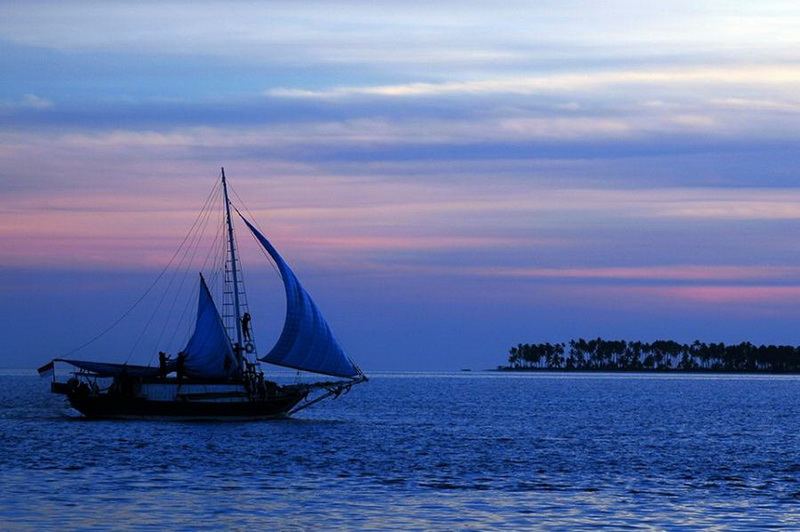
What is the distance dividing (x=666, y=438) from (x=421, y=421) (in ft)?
83.9

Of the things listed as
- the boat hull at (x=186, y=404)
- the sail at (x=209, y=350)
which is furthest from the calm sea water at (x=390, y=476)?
the sail at (x=209, y=350)

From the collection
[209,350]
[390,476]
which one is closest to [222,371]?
[209,350]

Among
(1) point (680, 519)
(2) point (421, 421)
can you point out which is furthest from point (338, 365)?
(1) point (680, 519)

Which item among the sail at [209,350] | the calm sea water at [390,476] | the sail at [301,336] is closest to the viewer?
the calm sea water at [390,476]

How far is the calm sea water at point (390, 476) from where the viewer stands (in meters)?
40.0

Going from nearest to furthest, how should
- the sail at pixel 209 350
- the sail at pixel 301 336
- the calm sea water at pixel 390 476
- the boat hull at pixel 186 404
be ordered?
the calm sea water at pixel 390 476, the sail at pixel 301 336, the boat hull at pixel 186 404, the sail at pixel 209 350

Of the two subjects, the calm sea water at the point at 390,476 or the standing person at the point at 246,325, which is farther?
the standing person at the point at 246,325

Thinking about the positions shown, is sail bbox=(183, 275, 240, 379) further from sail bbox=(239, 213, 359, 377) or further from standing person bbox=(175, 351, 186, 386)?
sail bbox=(239, 213, 359, 377)

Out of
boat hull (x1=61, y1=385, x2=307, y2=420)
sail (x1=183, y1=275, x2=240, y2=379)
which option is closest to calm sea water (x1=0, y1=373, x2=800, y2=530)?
boat hull (x1=61, y1=385, x2=307, y2=420)

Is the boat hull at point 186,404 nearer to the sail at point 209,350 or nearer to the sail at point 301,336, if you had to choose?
the sail at point 209,350

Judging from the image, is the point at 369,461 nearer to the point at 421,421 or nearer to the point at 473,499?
the point at 473,499

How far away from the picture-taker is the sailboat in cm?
8644

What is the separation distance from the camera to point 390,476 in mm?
52125

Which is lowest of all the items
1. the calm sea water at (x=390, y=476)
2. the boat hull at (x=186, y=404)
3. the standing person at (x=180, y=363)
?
the calm sea water at (x=390, y=476)
